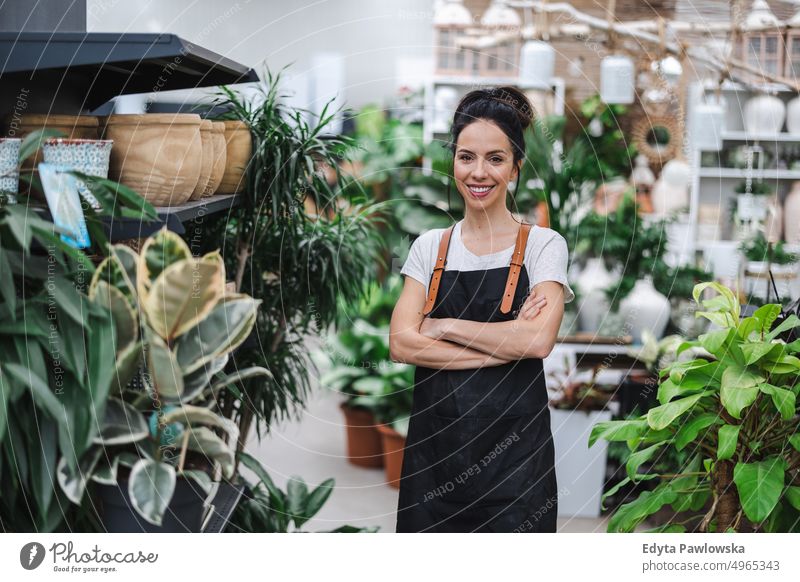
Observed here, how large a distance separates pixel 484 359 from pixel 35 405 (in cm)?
85

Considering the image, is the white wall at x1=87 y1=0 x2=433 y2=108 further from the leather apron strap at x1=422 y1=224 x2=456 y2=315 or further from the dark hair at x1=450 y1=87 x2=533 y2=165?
the leather apron strap at x1=422 y1=224 x2=456 y2=315

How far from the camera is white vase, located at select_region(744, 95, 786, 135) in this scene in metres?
4.60

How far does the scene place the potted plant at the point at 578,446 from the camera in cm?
351

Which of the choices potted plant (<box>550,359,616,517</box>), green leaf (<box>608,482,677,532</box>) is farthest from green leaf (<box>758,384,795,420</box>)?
potted plant (<box>550,359,616,517</box>)

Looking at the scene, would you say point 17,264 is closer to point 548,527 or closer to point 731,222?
point 548,527

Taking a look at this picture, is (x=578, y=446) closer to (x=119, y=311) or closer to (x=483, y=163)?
(x=483, y=163)

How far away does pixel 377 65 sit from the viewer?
277 inches

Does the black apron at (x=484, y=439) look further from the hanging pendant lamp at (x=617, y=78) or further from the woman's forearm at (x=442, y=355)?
the hanging pendant lamp at (x=617, y=78)

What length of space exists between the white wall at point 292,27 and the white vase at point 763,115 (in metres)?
1.76

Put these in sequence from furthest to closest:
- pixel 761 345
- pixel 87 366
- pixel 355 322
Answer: pixel 355 322 → pixel 761 345 → pixel 87 366

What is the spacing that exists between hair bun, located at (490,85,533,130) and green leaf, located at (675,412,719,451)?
698mm

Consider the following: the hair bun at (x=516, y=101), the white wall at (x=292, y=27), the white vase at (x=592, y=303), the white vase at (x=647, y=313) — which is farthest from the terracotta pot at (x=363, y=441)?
the hair bun at (x=516, y=101)
